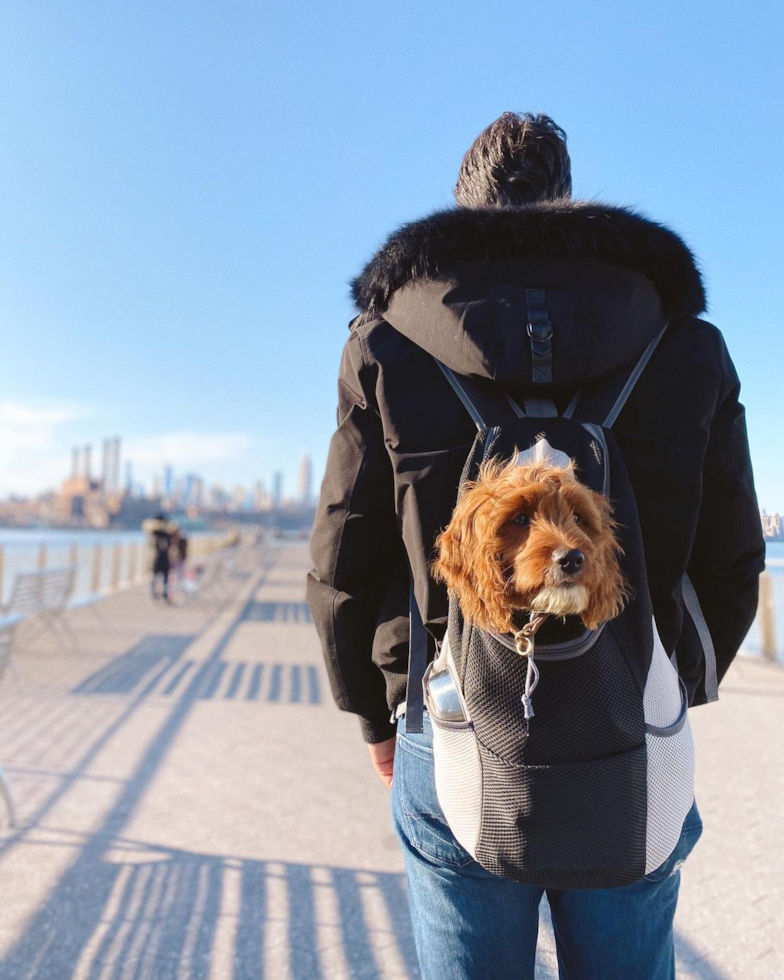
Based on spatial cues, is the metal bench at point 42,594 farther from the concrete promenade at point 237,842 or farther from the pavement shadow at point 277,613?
the pavement shadow at point 277,613

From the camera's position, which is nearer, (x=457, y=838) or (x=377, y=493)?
(x=457, y=838)

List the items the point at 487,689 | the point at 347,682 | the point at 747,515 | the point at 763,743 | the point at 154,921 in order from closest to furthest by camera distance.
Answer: the point at 487,689
the point at 747,515
the point at 347,682
the point at 154,921
the point at 763,743

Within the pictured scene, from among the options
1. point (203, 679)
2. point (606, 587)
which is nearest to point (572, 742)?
point (606, 587)

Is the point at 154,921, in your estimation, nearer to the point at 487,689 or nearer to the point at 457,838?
the point at 457,838

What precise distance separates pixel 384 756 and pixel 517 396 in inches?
34.8

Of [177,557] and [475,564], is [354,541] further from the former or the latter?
[177,557]

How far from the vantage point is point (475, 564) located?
3.57 feet

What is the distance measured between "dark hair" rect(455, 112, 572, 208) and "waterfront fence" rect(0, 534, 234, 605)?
14.2 m

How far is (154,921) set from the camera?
2.95m

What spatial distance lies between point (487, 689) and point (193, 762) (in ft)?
13.8

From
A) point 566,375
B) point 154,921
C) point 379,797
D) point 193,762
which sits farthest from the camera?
point 193,762

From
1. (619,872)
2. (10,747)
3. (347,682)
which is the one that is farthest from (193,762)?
(619,872)

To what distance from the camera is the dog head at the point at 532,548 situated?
104cm

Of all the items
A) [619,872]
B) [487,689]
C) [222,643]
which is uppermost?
[487,689]
